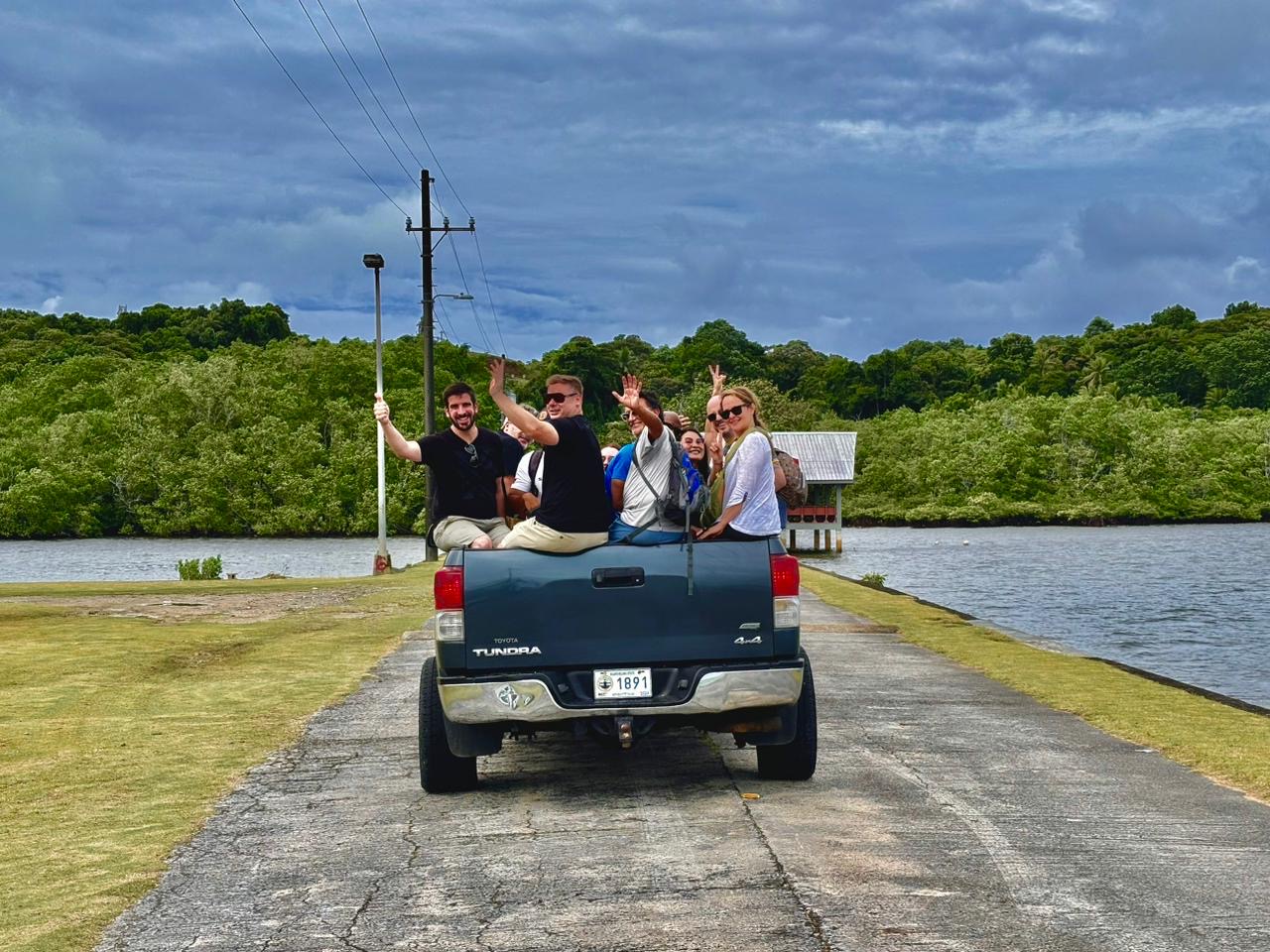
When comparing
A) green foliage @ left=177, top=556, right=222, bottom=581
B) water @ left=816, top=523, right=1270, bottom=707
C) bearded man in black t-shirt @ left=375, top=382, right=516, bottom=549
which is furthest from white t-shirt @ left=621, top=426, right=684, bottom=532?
green foliage @ left=177, top=556, right=222, bottom=581

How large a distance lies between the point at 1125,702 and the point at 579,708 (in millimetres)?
7923

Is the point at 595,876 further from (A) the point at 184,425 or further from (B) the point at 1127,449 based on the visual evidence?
(B) the point at 1127,449

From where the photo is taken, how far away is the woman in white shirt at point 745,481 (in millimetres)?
8328

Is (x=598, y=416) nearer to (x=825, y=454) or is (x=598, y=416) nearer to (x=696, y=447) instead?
(x=825, y=454)

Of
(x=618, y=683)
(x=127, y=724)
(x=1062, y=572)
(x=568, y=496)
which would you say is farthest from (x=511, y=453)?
(x=1062, y=572)

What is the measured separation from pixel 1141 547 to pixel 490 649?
74421mm

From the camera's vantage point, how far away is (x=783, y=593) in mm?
8016

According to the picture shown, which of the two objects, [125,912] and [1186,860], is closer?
[125,912]

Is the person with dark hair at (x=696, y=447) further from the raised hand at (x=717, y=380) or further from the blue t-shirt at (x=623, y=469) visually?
the blue t-shirt at (x=623, y=469)

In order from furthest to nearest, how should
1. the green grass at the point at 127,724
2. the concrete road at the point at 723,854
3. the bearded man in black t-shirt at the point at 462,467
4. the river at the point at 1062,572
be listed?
the river at the point at 1062,572, the bearded man in black t-shirt at the point at 462,467, the green grass at the point at 127,724, the concrete road at the point at 723,854

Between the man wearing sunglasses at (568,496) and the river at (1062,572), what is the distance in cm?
1451

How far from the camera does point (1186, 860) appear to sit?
22.4 ft

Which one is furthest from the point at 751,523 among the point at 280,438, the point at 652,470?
the point at 280,438

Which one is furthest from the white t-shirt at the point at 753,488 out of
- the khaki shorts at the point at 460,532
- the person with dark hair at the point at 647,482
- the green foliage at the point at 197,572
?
the green foliage at the point at 197,572
